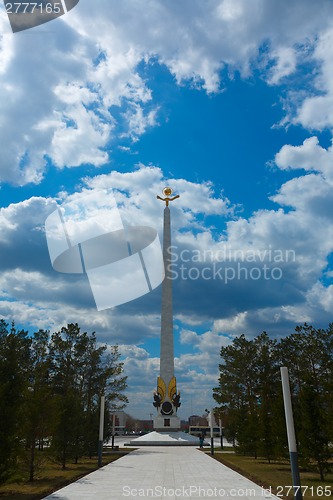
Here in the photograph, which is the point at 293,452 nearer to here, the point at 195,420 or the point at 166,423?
the point at 166,423

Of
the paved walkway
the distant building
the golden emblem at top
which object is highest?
the golden emblem at top

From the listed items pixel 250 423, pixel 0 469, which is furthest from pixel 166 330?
pixel 0 469

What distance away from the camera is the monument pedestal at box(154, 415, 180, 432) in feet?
157

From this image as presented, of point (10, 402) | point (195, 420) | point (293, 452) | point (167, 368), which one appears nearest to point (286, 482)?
point (293, 452)

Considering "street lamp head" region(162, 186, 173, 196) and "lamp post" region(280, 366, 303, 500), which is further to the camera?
"street lamp head" region(162, 186, 173, 196)

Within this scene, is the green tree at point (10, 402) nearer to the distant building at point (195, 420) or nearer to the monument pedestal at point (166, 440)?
the monument pedestal at point (166, 440)

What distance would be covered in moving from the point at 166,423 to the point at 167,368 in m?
6.18

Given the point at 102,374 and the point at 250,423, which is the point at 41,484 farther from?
the point at 102,374

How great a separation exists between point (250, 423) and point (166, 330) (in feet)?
73.5

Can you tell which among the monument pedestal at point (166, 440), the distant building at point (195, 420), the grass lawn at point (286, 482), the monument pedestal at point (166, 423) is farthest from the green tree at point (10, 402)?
the distant building at point (195, 420)

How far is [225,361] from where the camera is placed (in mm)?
46250

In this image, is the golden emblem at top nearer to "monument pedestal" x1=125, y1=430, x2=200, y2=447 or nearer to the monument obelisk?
the monument obelisk

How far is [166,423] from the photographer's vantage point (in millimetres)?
48250

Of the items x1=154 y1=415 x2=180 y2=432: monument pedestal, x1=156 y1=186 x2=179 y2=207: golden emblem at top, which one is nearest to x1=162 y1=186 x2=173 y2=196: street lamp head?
x1=156 y1=186 x2=179 y2=207: golden emblem at top
